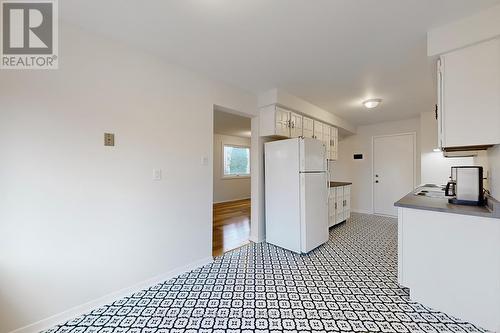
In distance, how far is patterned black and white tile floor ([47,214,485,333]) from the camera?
1.64 meters

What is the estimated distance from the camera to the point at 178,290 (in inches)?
84.7

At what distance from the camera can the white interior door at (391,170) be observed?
5.00 metres

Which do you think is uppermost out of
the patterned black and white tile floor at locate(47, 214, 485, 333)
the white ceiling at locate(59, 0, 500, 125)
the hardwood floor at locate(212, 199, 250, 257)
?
the white ceiling at locate(59, 0, 500, 125)

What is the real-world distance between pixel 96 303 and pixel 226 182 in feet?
19.1

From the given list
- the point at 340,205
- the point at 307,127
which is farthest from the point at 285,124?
the point at 340,205

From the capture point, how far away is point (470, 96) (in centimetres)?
173

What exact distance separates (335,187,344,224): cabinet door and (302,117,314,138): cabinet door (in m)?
1.37

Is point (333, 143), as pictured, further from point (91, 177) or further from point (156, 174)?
point (91, 177)

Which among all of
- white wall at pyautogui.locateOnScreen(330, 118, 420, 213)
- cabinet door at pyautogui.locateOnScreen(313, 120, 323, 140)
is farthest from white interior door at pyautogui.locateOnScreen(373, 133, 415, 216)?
cabinet door at pyautogui.locateOnScreen(313, 120, 323, 140)

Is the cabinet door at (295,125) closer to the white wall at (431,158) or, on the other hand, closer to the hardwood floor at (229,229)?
the hardwood floor at (229,229)

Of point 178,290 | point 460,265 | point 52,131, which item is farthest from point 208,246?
point 460,265

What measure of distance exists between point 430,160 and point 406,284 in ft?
11.8

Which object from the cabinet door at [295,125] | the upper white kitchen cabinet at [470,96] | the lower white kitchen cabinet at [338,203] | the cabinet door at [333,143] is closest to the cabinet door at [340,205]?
the lower white kitchen cabinet at [338,203]

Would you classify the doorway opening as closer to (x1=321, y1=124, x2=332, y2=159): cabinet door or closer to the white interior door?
(x1=321, y1=124, x2=332, y2=159): cabinet door
